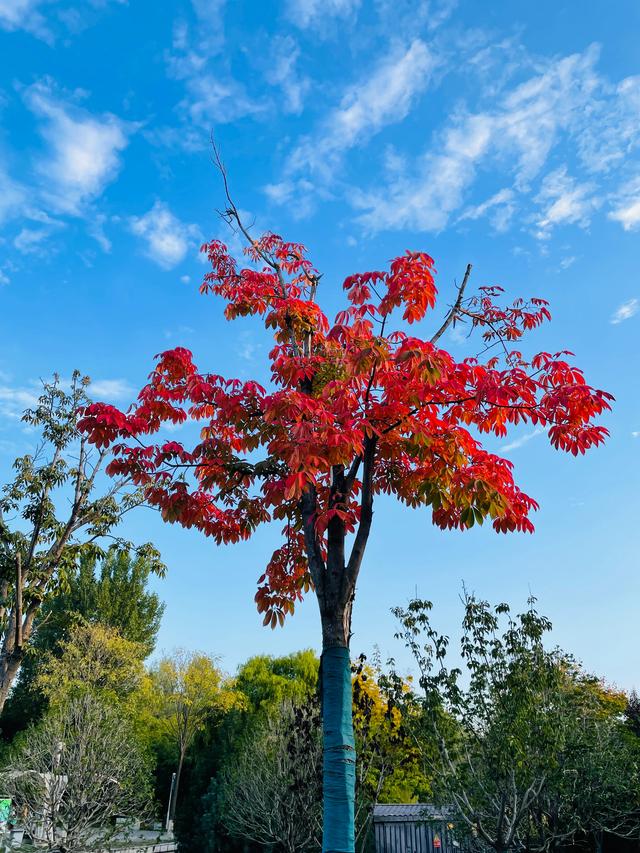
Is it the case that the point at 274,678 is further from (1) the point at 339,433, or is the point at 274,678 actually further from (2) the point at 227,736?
(1) the point at 339,433

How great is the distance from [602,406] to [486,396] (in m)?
0.85

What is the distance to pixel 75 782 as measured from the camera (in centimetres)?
1512

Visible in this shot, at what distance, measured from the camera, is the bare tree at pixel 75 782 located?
1485cm

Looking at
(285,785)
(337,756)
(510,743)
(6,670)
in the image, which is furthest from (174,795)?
(337,756)

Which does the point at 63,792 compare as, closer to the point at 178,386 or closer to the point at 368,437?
the point at 178,386

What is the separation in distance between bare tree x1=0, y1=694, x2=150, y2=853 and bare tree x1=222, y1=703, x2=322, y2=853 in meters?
3.01

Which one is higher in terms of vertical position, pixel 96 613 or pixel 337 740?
pixel 96 613

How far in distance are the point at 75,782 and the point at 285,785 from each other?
195 inches

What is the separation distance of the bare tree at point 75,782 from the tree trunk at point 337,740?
12703 millimetres

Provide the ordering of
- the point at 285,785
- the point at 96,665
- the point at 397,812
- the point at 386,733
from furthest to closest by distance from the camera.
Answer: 1. the point at 96,665
2. the point at 397,812
3. the point at 285,785
4. the point at 386,733

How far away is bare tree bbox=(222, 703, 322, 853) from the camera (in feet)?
40.8

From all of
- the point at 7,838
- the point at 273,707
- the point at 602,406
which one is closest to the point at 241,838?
the point at 273,707

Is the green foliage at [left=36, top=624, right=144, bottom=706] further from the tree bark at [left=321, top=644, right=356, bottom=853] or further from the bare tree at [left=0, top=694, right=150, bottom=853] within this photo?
the tree bark at [left=321, top=644, right=356, bottom=853]

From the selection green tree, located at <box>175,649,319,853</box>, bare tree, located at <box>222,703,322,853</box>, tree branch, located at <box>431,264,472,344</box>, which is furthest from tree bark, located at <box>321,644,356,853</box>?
green tree, located at <box>175,649,319,853</box>
